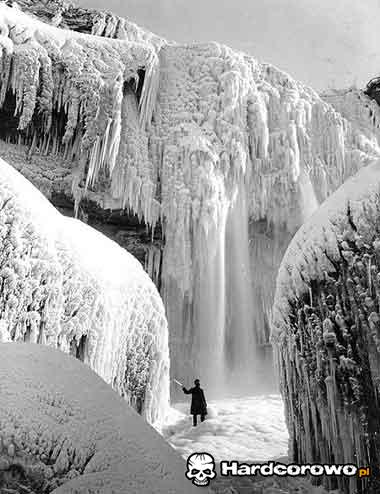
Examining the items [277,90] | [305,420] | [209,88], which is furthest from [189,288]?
[305,420]

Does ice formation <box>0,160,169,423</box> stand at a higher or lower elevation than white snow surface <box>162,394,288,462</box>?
higher

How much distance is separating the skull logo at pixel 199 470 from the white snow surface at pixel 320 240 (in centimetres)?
214

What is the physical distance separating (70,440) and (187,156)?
9648 mm

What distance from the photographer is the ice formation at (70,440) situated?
1936mm

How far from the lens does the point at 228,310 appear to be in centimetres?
1157

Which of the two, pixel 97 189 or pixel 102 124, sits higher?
pixel 102 124

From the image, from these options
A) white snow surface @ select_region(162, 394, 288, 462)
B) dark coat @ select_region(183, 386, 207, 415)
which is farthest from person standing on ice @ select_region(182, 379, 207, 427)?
white snow surface @ select_region(162, 394, 288, 462)

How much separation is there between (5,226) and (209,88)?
27.7 ft

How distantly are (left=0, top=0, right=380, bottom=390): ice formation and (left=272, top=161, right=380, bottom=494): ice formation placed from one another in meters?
6.43

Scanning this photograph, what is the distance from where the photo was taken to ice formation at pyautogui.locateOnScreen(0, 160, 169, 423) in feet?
15.8

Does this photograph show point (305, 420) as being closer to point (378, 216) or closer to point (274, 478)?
point (274, 478)

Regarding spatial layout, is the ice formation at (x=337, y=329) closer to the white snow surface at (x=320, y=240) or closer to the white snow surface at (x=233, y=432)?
the white snow surface at (x=320, y=240)

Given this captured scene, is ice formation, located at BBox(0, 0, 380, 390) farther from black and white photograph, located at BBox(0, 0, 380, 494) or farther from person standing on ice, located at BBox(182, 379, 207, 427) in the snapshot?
person standing on ice, located at BBox(182, 379, 207, 427)

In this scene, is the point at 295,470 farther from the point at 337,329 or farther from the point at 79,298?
the point at 79,298
